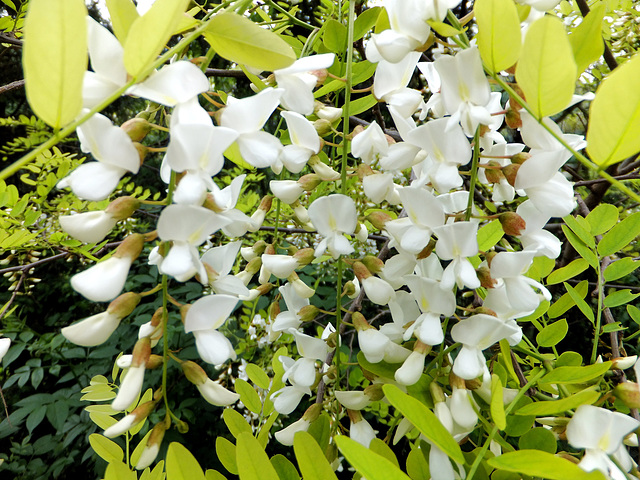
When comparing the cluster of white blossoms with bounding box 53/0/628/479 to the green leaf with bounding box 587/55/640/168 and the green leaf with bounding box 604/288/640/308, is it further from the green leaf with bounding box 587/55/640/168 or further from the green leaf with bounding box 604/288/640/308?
the green leaf with bounding box 604/288/640/308

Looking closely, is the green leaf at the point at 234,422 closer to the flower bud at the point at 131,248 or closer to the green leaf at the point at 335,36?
the flower bud at the point at 131,248

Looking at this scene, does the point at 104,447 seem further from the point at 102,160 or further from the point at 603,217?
the point at 603,217

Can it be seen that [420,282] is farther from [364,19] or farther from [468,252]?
[364,19]

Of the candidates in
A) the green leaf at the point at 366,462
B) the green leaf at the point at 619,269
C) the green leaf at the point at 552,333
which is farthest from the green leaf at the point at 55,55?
the green leaf at the point at 619,269

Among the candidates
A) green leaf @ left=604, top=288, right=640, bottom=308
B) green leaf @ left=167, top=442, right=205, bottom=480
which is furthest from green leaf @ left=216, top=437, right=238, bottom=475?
green leaf @ left=604, top=288, right=640, bottom=308

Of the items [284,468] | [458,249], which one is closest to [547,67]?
[458,249]

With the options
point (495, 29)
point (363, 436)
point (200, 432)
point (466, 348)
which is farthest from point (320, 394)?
point (200, 432)
